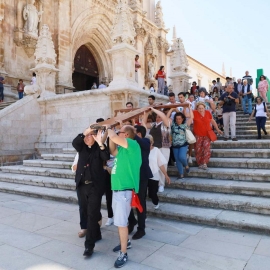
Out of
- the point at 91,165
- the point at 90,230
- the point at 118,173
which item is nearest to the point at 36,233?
the point at 90,230

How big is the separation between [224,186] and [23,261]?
3435 mm

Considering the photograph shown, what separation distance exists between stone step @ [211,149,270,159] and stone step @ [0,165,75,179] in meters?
3.65

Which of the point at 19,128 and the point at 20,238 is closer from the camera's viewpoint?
the point at 20,238

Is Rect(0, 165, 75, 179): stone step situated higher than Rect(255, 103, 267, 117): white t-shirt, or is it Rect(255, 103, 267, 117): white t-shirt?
Rect(255, 103, 267, 117): white t-shirt

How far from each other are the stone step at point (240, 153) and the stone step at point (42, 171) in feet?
12.0

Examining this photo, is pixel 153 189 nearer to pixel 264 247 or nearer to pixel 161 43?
pixel 264 247

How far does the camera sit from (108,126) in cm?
311

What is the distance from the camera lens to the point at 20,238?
3867 mm

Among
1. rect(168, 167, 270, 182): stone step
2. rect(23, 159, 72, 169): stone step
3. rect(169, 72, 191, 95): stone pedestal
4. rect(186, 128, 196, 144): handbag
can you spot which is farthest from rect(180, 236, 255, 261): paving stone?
rect(169, 72, 191, 95): stone pedestal

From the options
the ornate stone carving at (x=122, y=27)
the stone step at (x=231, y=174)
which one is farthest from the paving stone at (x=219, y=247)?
the ornate stone carving at (x=122, y=27)

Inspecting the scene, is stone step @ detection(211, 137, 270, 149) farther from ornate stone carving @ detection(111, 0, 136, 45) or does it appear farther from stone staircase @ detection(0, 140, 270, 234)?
ornate stone carving @ detection(111, 0, 136, 45)

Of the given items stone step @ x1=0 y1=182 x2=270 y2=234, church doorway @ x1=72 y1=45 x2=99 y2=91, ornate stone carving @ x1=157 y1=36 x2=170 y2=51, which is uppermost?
ornate stone carving @ x1=157 y1=36 x2=170 y2=51

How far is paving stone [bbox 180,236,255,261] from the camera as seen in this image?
3.22 m

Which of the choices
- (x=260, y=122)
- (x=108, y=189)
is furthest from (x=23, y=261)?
(x=260, y=122)
